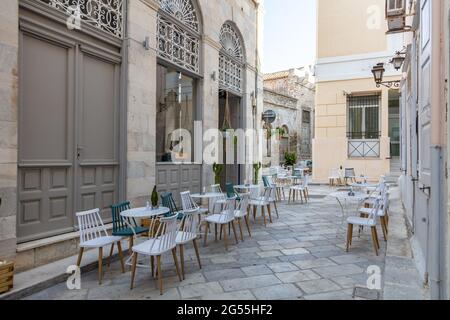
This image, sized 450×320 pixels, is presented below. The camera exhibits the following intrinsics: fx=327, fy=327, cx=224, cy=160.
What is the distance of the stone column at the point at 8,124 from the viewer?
144 inches

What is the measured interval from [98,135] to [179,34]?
3313 millimetres

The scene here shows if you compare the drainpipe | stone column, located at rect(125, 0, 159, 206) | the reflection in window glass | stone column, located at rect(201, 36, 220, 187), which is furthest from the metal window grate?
the drainpipe

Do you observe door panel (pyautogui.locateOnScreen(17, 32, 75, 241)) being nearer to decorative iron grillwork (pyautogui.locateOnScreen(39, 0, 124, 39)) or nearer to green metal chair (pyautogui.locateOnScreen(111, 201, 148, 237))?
decorative iron grillwork (pyautogui.locateOnScreen(39, 0, 124, 39))

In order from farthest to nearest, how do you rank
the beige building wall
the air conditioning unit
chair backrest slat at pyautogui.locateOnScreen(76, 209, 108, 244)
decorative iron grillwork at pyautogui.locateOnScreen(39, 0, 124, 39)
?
the beige building wall < the air conditioning unit < decorative iron grillwork at pyautogui.locateOnScreen(39, 0, 124, 39) < chair backrest slat at pyautogui.locateOnScreen(76, 209, 108, 244)

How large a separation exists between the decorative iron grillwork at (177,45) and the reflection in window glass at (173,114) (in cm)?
27

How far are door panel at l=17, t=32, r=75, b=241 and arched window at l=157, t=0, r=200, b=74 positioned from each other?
2453 millimetres

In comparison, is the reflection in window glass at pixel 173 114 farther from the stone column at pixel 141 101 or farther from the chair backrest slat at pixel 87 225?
the chair backrest slat at pixel 87 225

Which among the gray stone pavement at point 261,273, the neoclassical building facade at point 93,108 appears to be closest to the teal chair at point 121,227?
the gray stone pavement at point 261,273

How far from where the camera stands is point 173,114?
298 inches

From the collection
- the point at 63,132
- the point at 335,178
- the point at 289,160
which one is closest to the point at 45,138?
the point at 63,132

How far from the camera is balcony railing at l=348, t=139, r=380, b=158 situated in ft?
45.9

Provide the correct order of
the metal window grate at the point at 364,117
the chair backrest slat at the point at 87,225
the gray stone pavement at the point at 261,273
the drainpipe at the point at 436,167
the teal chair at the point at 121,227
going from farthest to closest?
the metal window grate at the point at 364,117, the teal chair at the point at 121,227, the chair backrest slat at the point at 87,225, the gray stone pavement at the point at 261,273, the drainpipe at the point at 436,167
